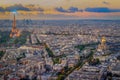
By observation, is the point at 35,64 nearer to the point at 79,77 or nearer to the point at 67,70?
the point at 67,70

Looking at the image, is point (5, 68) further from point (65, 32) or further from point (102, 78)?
point (65, 32)

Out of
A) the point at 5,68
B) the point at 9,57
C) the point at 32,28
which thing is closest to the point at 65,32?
the point at 32,28

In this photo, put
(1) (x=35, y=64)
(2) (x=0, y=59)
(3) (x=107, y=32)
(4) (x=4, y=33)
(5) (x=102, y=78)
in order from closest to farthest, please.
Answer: (5) (x=102, y=78), (1) (x=35, y=64), (2) (x=0, y=59), (4) (x=4, y=33), (3) (x=107, y=32)

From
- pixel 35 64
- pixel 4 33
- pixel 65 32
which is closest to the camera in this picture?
pixel 35 64

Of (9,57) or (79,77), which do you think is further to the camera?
(9,57)

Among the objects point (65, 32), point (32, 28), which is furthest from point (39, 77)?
point (65, 32)

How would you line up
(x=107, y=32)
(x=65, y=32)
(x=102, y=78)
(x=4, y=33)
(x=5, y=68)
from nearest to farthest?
(x=102, y=78) → (x=5, y=68) → (x=4, y=33) → (x=107, y=32) → (x=65, y=32)

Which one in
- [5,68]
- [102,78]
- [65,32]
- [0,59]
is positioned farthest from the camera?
[65,32]

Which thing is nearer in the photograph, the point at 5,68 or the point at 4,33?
the point at 5,68
